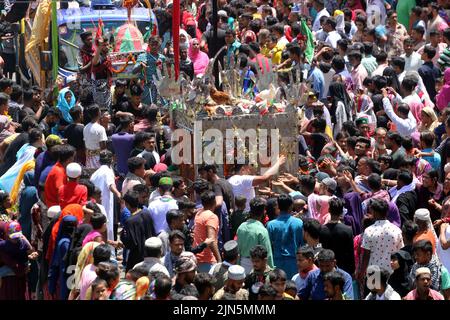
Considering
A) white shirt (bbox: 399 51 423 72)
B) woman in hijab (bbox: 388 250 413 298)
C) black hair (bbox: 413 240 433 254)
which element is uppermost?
black hair (bbox: 413 240 433 254)

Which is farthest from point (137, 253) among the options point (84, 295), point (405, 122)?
point (405, 122)

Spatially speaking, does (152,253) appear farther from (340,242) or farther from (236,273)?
(340,242)

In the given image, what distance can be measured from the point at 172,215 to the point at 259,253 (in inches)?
48.3

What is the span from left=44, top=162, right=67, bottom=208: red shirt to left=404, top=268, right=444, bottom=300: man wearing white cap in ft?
13.9

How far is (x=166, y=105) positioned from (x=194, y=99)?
2.28 meters

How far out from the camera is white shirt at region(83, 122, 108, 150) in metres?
17.2

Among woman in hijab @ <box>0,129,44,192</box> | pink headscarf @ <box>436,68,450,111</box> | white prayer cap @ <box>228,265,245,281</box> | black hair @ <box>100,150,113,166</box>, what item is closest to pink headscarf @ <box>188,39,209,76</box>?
pink headscarf @ <box>436,68,450,111</box>

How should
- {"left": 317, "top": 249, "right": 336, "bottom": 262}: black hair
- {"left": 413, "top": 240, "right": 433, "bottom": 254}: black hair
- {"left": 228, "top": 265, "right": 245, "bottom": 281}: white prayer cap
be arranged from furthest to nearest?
{"left": 413, "top": 240, "right": 433, "bottom": 254}: black hair → {"left": 317, "top": 249, "right": 336, "bottom": 262}: black hair → {"left": 228, "top": 265, "right": 245, "bottom": 281}: white prayer cap

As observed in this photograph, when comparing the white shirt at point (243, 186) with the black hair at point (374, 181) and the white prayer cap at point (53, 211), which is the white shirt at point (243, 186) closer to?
the black hair at point (374, 181)

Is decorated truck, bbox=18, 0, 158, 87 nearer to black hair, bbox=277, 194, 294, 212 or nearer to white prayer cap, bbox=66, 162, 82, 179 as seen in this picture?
white prayer cap, bbox=66, 162, 82, 179

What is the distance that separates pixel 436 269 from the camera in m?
13.1

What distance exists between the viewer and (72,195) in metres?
14.7

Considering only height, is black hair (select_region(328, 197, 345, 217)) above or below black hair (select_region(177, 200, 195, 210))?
above

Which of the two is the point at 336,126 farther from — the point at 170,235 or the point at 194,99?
the point at 170,235
